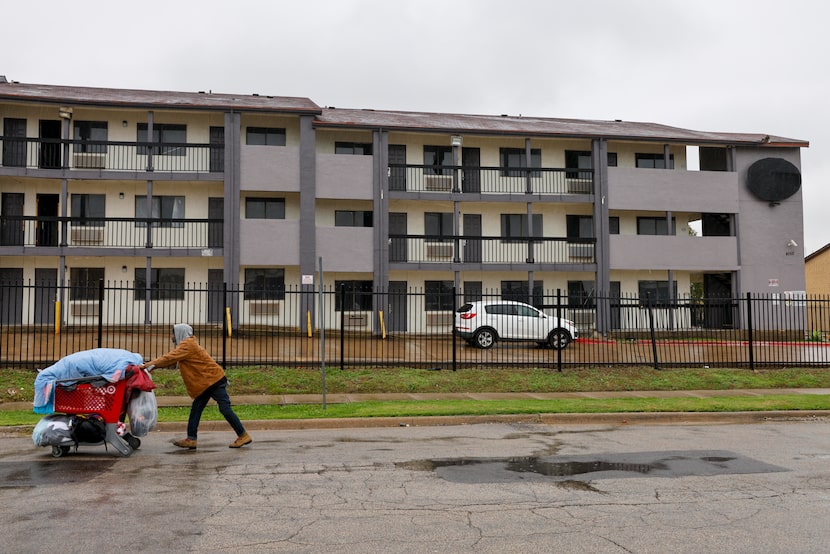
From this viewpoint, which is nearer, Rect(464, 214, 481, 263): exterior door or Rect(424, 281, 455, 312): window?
Rect(424, 281, 455, 312): window

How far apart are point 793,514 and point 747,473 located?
1.74 m

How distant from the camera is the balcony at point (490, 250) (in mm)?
28453

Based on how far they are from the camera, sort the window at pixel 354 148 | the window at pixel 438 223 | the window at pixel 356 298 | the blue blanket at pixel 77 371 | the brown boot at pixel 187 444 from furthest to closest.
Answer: the window at pixel 438 223 < the window at pixel 354 148 < the window at pixel 356 298 < the brown boot at pixel 187 444 < the blue blanket at pixel 77 371

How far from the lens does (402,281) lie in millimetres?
29438

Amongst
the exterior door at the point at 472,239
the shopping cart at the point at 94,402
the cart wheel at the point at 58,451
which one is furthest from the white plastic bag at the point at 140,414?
the exterior door at the point at 472,239

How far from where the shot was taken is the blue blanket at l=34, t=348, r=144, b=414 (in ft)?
26.2

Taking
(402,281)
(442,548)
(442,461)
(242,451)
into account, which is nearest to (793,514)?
(442,548)

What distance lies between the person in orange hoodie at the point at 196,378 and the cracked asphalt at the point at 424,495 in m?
0.28

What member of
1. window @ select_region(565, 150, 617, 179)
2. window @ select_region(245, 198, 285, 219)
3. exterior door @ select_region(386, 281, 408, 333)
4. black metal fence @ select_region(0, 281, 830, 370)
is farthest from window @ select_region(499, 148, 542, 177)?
window @ select_region(245, 198, 285, 219)

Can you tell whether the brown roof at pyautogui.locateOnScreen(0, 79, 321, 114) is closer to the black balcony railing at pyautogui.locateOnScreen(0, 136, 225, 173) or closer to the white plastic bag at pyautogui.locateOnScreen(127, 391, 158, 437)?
the black balcony railing at pyautogui.locateOnScreen(0, 136, 225, 173)

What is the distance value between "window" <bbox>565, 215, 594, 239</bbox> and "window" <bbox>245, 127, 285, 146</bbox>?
502 inches

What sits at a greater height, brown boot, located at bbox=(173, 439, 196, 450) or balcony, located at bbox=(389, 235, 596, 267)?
balcony, located at bbox=(389, 235, 596, 267)

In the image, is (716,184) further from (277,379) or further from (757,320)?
(277,379)

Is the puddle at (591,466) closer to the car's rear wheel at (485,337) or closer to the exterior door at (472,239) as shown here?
the car's rear wheel at (485,337)
